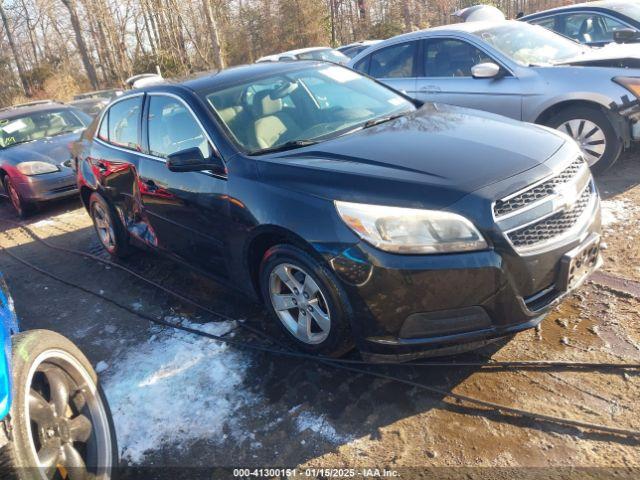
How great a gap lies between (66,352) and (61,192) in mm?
6231

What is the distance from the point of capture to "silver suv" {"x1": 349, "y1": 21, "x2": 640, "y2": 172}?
17.4 feet

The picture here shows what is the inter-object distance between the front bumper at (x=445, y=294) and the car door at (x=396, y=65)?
4.32 m

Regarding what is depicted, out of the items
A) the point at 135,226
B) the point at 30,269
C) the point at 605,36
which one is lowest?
the point at 30,269

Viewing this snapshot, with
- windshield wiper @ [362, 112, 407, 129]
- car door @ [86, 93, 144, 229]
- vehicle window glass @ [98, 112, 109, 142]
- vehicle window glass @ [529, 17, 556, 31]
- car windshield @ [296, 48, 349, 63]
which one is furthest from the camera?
car windshield @ [296, 48, 349, 63]

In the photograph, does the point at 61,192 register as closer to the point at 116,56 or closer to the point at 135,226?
the point at 135,226

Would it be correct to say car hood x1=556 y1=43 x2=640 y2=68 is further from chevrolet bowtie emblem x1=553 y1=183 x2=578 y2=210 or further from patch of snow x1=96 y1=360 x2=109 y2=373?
patch of snow x1=96 y1=360 x2=109 y2=373

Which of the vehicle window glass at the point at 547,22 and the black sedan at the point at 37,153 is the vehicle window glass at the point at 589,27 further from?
the black sedan at the point at 37,153

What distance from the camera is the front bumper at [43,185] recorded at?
7.83 metres

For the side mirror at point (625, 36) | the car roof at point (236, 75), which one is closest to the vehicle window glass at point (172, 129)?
the car roof at point (236, 75)

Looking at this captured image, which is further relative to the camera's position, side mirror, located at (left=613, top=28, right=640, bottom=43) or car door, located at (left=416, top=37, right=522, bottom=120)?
side mirror, located at (left=613, top=28, right=640, bottom=43)

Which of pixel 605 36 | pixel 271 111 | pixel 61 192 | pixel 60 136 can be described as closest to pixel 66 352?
pixel 271 111

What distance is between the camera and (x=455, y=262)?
2566mm

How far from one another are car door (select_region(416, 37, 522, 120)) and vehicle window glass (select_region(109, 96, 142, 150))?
3.48 m

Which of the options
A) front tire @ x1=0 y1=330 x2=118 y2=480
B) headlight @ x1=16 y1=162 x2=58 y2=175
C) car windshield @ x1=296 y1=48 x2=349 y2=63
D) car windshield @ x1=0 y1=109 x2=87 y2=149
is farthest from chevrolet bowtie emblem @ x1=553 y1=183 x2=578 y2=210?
car windshield @ x1=296 y1=48 x2=349 y2=63
